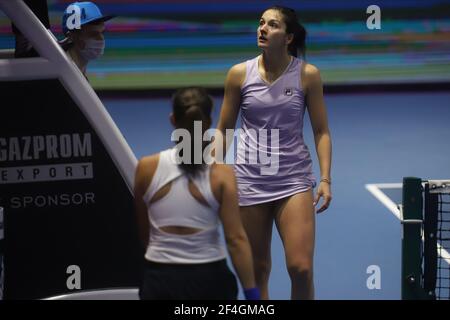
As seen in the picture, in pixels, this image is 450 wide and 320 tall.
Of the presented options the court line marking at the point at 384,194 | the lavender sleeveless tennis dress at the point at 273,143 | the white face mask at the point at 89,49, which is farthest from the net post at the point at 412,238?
the court line marking at the point at 384,194

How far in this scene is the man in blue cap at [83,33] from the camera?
5656 millimetres

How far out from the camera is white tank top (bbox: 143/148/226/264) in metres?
3.86

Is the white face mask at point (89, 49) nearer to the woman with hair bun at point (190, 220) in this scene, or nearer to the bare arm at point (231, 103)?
the bare arm at point (231, 103)

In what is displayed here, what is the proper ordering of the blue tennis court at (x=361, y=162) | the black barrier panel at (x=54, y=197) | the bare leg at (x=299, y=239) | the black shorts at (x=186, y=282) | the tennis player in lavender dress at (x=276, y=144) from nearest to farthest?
the black shorts at (x=186, y=282)
the black barrier panel at (x=54, y=197)
the bare leg at (x=299, y=239)
the tennis player in lavender dress at (x=276, y=144)
the blue tennis court at (x=361, y=162)

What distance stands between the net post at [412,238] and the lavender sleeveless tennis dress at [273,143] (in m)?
0.58

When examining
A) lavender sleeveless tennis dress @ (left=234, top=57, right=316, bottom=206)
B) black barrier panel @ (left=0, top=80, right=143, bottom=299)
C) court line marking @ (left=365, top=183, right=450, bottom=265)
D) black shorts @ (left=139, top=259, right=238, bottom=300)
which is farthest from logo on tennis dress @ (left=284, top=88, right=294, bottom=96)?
court line marking @ (left=365, top=183, right=450, bottom=265)

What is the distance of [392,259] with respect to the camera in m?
7.73

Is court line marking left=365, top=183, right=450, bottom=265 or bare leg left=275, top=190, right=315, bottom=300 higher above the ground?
court line marking left=365, top=183, right=450, bottom=265

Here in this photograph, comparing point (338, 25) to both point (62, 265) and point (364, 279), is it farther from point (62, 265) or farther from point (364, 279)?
point (62, 265)

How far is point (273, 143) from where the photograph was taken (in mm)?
5324

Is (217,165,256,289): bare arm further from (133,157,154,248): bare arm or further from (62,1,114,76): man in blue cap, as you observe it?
(62,1,114,76): man in blue cap

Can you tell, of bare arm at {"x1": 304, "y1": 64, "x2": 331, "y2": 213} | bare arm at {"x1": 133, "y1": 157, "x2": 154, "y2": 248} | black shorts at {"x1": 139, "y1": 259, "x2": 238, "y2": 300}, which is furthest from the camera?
bare arm at {"x1": 304, "y1": 64, "x2": 331, "y2": 213}

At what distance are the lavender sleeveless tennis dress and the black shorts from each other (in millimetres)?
1452

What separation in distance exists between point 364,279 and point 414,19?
920 centimetres
